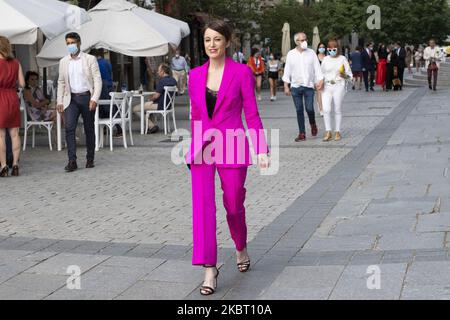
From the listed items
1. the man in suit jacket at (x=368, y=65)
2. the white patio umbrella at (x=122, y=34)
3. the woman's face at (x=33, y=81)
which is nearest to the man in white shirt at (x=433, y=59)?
the man in suit jacket at (x=368, y=65)

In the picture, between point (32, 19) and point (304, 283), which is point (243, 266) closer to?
point (304, 283)

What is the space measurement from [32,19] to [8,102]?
154 centimetres

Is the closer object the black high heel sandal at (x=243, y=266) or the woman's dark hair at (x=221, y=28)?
the woman's dark hair at (x=221, y=28)

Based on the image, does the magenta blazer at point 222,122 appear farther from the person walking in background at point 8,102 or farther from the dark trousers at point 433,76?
the dark trousers at point 433,76

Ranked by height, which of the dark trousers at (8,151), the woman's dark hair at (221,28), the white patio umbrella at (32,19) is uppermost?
the white patio umbrella at (32,19)

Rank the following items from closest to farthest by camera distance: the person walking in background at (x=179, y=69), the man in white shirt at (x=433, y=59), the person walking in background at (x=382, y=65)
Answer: the person walking in background at (x=179, y=69) → the man in white shirt at (x=433, y=59) → the person walking in background at (x=382, y=65)

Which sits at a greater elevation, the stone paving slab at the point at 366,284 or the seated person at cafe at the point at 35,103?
the seated person at cafe at the point at 35,103

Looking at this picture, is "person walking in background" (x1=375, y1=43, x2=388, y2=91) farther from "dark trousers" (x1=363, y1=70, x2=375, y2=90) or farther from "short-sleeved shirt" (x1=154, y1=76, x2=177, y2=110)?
"short-sleeved shirt" (x1=154, y1=76, x2=177, y2=110)

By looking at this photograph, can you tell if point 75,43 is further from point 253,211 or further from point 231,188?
point 231,188

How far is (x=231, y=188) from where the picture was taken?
223 inches

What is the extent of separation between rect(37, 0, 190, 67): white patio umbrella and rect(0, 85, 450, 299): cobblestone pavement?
288cm

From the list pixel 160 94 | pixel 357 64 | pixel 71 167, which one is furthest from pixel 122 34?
pixel 357 64

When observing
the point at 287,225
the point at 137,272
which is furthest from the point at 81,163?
the point at 137,272

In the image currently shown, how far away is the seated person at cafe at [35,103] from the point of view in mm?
14258
